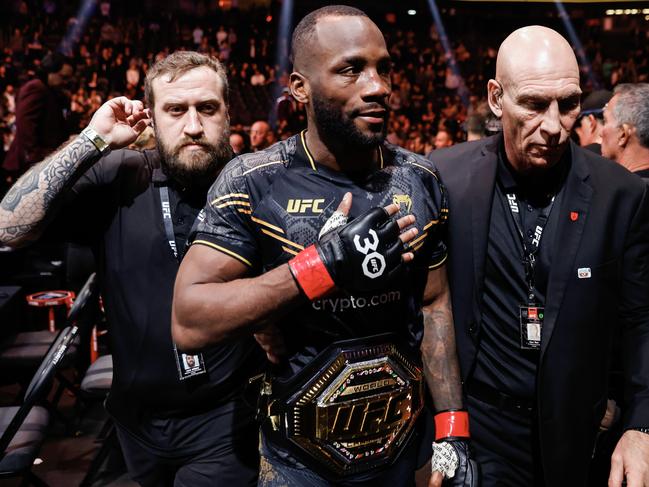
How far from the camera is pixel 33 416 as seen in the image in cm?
305

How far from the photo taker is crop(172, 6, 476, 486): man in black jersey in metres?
1.57

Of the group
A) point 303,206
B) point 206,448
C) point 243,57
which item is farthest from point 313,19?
point 243,57

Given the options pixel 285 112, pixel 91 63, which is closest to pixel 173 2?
pixel 91 63

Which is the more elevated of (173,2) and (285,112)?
(173,2)

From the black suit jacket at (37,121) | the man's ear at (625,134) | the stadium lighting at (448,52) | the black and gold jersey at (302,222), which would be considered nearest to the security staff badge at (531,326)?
the black and gold jersey at (302,222)

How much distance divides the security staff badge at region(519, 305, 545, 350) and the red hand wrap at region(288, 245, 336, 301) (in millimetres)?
772

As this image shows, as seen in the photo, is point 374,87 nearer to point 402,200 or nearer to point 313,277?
point 402,200

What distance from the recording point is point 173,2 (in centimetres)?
1609

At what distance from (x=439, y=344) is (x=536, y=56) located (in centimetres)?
89

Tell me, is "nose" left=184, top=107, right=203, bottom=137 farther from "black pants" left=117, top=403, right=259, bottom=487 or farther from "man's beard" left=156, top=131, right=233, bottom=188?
"black pants" left=117, top=403, right=259, bottom=487

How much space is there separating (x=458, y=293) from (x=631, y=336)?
0.56 metres

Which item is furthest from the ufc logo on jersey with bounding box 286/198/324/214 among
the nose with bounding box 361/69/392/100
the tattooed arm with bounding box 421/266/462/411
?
the tattooed arm with bounding box 421/266/462/411

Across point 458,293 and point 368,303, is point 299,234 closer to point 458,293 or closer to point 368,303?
point 368,303

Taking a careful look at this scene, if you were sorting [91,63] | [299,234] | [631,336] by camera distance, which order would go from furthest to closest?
[91,63], [631,336], [299,234]
